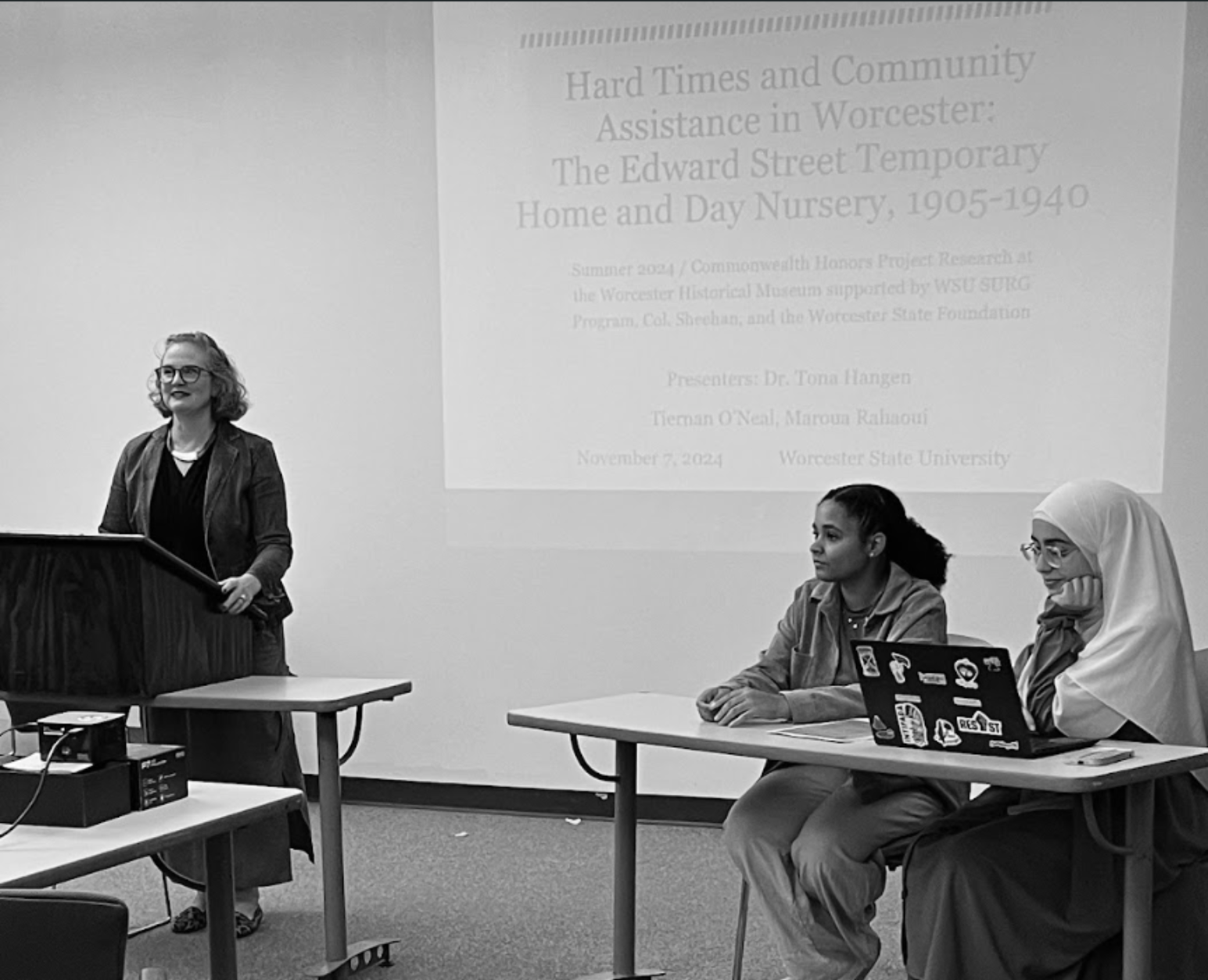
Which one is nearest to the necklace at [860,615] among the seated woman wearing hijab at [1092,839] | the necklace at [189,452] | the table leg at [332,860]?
the seated woman wearing hijab at [1092,839]

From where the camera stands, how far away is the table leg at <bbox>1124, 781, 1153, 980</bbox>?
8.87ft

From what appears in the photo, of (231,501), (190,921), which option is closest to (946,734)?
(231,501)

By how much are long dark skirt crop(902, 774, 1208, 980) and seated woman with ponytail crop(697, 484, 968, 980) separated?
0.24 metres

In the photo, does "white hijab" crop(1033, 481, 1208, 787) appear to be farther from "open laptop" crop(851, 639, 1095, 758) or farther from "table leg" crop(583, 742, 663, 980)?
"table leg" crop(583, 742, 663, 980)

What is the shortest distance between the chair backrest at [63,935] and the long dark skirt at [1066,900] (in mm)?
1658

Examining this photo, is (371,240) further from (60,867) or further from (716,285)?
(60,867)

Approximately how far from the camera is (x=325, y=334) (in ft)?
17.9

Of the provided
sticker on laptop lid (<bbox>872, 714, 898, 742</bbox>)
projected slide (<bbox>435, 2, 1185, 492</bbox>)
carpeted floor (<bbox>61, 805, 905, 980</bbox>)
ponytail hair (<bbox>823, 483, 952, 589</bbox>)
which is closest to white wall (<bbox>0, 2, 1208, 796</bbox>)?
projected slide (<bbox>435, 2, 1185, 492</bbox>)

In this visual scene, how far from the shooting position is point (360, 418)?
5461mm

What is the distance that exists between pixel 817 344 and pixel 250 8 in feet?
7.56

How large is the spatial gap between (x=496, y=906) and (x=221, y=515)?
129cm

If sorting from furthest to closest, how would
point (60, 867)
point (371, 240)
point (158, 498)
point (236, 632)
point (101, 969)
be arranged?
point (371, 240) → point (158, 498) → point (236, 632) → point (60, 867) → point (101, 969)

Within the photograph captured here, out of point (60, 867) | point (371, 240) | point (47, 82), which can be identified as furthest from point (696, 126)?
point (60, 867)

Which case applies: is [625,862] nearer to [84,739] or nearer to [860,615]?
[860,615]
